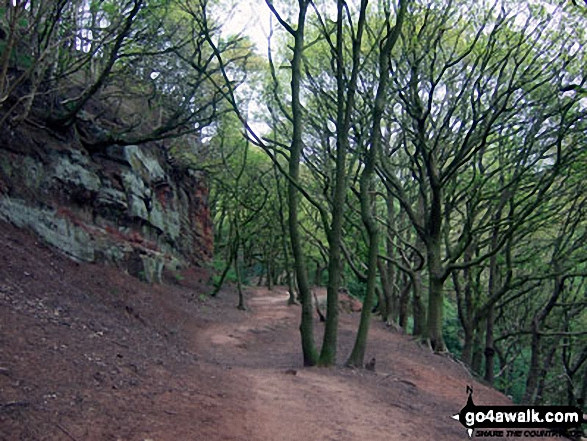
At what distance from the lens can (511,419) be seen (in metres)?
7.61

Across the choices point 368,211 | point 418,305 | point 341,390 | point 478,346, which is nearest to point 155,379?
point 341,390

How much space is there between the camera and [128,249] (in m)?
15.7

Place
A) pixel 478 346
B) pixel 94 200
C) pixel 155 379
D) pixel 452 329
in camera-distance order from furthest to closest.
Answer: pixel 452 329
pixel 478 346
pixel 94 200
pixel 155 379

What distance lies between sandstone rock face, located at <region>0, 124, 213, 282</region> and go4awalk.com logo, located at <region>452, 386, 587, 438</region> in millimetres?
10164

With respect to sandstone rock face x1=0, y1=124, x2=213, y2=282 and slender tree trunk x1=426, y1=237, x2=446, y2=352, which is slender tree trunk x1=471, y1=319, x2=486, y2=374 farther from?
sandstone rock face x1=0, y1=124, x2=213, y2=282

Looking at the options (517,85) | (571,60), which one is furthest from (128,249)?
(571,60)

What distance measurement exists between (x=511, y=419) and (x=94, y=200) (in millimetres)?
12408

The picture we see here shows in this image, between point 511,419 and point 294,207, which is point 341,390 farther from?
point 294,207

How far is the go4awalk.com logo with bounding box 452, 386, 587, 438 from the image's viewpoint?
702 centimetres

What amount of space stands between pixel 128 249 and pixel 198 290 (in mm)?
6152

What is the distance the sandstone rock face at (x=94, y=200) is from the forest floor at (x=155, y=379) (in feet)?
2.75

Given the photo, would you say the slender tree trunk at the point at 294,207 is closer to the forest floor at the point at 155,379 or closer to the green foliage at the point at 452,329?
the forest floor at the point at 155,379

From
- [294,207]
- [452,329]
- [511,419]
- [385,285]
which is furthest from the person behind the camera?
[452,329]

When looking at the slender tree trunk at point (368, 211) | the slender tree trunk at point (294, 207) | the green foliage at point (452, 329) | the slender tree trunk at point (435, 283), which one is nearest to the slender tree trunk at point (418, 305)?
the slender tree trunk at point (435, 283)
